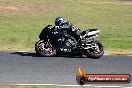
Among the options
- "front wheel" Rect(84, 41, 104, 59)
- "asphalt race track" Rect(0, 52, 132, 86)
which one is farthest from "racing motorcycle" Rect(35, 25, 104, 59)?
"asphalt race track" Rect(0, 52, 132, 86)

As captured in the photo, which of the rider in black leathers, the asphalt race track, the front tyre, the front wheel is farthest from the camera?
the rider in black leathers

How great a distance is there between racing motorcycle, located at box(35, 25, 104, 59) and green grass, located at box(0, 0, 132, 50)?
277cm

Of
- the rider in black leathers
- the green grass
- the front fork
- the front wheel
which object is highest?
the rider in black leathers

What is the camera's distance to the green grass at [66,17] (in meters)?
24.5

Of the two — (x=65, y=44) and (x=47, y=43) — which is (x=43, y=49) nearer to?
(x=47, y=43)

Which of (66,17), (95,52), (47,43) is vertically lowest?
(66,17)

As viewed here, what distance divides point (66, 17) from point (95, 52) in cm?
1803

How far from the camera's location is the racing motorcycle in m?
18.8

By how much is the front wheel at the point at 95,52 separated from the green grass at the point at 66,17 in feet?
11.5

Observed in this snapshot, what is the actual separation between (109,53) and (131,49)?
5.76ft

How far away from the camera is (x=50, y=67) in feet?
54.2

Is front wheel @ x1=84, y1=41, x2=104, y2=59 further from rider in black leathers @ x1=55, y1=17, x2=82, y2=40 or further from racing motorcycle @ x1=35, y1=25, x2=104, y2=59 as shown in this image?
rider in black leathers @ x1=55, y1=17, x2=82, y2=40

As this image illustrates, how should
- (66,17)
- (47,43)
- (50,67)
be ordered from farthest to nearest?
1. (66,17)
2. (47,43)
3. (50,67)

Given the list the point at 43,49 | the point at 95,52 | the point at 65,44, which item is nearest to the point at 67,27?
the point at 65,44
